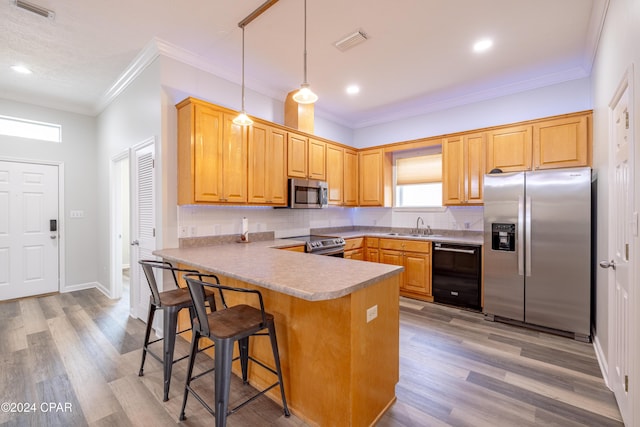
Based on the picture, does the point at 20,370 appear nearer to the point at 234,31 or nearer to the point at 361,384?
the point at 361,384

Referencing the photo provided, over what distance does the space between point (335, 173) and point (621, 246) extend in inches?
139

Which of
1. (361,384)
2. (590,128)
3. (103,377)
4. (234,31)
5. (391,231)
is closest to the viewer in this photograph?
(361,384)

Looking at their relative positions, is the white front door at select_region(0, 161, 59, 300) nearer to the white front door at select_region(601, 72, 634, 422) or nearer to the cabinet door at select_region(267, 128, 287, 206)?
the cabinet door at select_region(267, 128, 287, 206)

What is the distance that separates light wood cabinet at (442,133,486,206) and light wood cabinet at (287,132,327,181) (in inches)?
73.5

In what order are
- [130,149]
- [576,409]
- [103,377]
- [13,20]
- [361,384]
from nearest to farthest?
[361,384] < [576,409] < [103,377] < [13,20] < [130,149]

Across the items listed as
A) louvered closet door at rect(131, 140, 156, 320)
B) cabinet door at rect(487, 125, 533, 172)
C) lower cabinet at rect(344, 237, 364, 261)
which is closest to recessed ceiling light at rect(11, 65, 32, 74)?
louvered closet door at rect(131, 140, 156, 320)

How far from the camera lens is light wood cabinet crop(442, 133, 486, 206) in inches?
157

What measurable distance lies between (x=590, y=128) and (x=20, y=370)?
239 inches

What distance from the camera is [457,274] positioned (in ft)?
12.6

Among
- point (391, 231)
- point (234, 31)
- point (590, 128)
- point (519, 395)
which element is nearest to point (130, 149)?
point (234, 31)

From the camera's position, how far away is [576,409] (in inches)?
75.3

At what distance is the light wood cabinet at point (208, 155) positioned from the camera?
9.57 feet

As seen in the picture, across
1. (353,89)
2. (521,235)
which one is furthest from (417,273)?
(353,89)

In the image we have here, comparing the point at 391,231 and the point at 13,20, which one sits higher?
the point at 13,20
